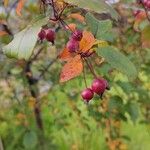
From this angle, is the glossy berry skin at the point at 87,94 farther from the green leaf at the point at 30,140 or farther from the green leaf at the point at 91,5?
the green leaf at the point at 30,140

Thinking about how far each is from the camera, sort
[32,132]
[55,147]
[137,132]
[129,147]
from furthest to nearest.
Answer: [137,132] < [129,147] < [55,147] < [32,132]

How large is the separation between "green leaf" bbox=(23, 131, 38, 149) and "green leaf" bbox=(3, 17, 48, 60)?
6.02 ft

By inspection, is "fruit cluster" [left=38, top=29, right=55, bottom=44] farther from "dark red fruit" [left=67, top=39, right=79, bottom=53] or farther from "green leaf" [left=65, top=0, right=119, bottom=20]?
"green leaf" [left=65, top=0, right=119, bottom=20]

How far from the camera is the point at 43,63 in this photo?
313 centimetres

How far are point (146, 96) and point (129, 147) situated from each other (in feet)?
4.38

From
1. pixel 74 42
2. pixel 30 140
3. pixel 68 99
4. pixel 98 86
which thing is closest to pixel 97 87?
pixel 98 86

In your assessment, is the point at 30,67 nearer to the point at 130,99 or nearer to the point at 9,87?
the point at 9,87

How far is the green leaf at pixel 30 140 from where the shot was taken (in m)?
2.78

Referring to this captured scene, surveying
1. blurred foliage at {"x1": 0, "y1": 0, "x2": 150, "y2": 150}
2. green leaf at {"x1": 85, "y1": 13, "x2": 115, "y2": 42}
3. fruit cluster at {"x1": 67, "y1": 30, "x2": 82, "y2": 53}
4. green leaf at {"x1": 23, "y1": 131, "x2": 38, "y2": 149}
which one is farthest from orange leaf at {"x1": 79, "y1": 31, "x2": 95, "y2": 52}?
green leaf at {"x1": 23, "y1": 131, "x2": 38, "y2": 149}

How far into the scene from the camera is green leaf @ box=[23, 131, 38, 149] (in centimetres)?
278

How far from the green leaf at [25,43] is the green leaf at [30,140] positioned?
1.84 m

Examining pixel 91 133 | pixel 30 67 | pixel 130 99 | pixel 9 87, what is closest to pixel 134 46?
pixel 130 99

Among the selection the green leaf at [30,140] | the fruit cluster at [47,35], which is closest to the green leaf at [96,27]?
the fruit cluster at [47,35]

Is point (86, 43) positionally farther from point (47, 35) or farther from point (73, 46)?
point (47, 35)
